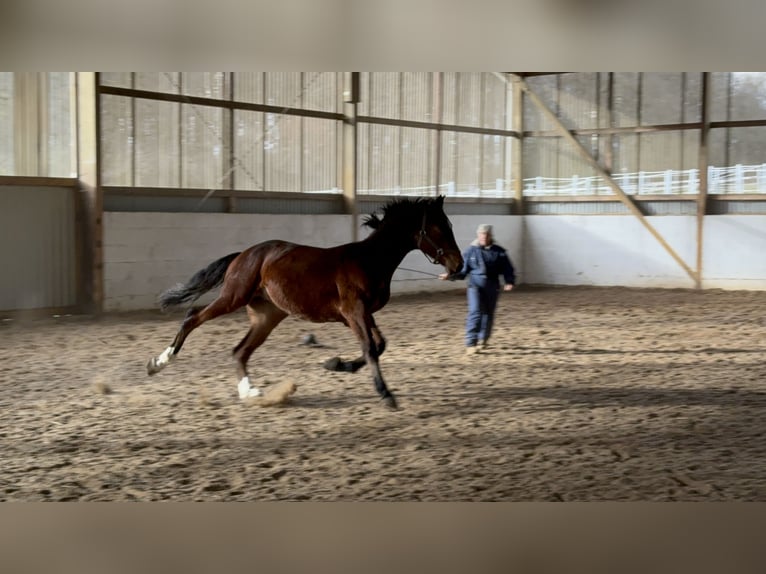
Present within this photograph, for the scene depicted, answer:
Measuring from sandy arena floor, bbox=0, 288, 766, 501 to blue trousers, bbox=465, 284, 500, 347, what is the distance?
26cm

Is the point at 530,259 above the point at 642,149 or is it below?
below

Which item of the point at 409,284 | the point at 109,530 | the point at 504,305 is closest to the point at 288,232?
the point at 409,284

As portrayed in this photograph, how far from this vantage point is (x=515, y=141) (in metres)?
16.2

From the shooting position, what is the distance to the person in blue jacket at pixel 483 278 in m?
7.56

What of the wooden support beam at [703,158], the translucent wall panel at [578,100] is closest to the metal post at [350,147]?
the translucent wall panel at [578,100]

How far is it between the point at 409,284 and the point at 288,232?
2.48 m

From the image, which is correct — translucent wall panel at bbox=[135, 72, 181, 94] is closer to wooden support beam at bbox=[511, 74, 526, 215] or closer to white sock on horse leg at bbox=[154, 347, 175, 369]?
white sock on horse leg at bbox=[154, 347, 175, 369]

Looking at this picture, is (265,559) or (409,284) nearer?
(265,559)

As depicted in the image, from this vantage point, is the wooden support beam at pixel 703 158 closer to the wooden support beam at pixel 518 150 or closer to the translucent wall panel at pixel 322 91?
the wooden support beam at pixel 518 150

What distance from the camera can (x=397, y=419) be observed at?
5.06 m

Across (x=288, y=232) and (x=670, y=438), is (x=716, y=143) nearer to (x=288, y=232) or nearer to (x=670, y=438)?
(x=288, y=232)

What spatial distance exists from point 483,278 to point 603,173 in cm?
854

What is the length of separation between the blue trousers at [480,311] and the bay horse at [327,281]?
195cm

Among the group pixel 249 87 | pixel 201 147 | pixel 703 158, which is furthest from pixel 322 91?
pixel 703 158
